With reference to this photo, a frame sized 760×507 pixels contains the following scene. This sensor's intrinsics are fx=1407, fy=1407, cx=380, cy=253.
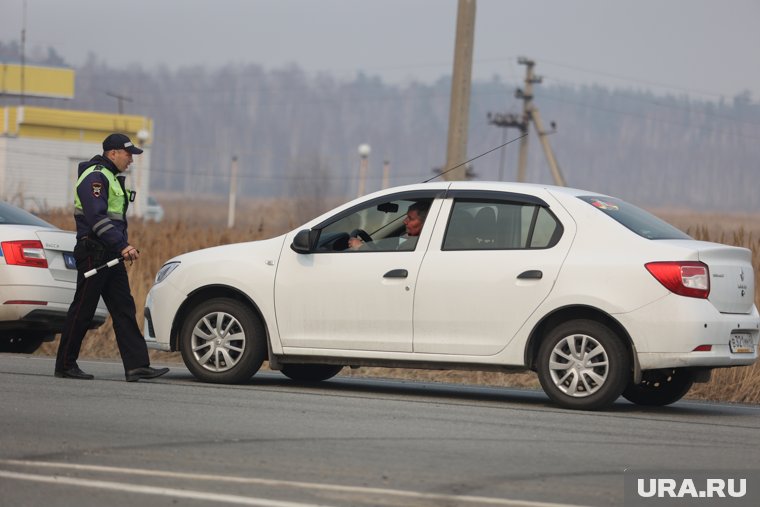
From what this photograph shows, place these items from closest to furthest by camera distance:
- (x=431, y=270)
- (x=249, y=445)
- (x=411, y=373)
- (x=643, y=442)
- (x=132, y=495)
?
1. (x=132, y=495)
2. (x=249, y=445)
3. (x=643, y=442)
4. (x=431, y=270)
5. (x=411, y=373)

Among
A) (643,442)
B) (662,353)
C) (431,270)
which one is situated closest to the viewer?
(643,442)

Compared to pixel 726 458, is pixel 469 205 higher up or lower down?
higher up

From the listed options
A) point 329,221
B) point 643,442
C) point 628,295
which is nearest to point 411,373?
point 329,221

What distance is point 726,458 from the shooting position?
797cm

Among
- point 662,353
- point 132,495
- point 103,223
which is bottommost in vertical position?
point 132,495

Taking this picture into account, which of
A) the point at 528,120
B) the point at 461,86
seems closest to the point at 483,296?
the point at 461,86

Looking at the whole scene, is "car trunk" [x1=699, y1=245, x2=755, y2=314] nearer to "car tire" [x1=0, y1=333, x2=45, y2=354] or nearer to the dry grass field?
Answer: the dry grass field

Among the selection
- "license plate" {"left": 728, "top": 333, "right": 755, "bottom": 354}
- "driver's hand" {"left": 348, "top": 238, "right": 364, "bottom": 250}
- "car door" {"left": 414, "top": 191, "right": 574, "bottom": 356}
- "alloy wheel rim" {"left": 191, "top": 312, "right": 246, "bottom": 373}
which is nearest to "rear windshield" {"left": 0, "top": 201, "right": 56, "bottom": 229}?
"alloy wheel rim" {"left": 191, "top": 312, "right": 246, "bottom": 373}

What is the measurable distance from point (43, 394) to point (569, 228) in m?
3.99

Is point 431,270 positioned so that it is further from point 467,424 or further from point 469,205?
point 467,424

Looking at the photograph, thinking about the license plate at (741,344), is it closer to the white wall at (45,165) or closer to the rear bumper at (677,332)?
the rear bumper at (677,332)

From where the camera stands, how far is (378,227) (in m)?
11.0

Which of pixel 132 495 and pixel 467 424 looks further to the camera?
pixel 467 424

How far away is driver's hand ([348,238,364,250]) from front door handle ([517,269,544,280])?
144 centimetres
